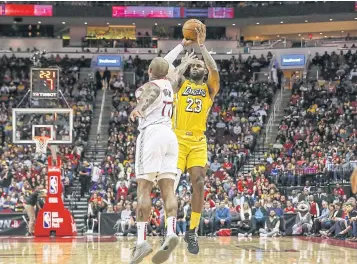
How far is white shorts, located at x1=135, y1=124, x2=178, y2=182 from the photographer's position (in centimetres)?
832

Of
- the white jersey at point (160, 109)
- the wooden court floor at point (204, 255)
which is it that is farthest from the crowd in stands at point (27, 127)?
the white jersey at point (160, 109)

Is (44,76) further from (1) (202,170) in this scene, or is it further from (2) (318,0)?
(2) (318,0)

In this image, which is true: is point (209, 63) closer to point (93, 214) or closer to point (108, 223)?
point (108, 223)

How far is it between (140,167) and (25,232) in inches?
575

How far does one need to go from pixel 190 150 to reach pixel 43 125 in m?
13.8

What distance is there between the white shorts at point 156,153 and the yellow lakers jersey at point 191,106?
145cm

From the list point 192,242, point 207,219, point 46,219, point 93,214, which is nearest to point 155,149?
point 192,242

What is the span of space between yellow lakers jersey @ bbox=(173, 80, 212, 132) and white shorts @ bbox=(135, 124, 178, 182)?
1.45 metres

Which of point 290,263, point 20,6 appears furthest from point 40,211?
point 20,6

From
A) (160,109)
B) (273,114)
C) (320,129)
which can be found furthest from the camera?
(273,114)

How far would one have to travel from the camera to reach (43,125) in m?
23.1

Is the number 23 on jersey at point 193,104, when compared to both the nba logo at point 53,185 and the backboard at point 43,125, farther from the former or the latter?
the backboard at point 43,125

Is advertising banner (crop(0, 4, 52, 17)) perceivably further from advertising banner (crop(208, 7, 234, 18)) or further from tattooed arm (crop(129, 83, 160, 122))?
tattooed arm (crop(129, 83, 160, 122))

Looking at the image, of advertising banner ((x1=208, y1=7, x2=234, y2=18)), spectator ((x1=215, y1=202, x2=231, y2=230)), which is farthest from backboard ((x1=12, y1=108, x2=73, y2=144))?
advertising banner ((x1=208, y1=7, x2=234, y2=18))
